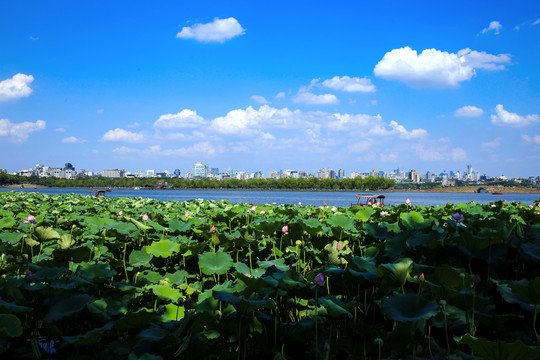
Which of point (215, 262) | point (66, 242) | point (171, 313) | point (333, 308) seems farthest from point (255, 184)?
point (333, 308)

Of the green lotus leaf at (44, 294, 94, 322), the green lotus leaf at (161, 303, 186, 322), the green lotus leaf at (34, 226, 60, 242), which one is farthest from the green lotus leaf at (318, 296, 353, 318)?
the green lotus leaf at (34, 226, 60, 242)

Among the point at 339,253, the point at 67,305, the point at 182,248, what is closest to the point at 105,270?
the point at 67,305

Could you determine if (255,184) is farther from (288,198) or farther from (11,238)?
(11,238)

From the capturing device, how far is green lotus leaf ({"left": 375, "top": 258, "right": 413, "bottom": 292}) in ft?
6.21

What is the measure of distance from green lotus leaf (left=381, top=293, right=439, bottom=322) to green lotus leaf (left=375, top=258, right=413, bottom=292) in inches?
7.5

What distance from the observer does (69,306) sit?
1.83 m

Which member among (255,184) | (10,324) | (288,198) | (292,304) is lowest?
(288,198)

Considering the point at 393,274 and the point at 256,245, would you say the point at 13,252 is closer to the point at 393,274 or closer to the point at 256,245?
the point at 256,245

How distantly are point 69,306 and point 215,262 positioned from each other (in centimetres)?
97

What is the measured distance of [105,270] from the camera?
7.78ft

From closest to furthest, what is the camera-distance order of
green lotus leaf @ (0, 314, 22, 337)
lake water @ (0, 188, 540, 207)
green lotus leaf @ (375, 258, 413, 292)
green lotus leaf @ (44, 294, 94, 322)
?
green lotus leaf @ (0, 314, 22, 337) → green lotus leaf @ (44, 294, 94, 322) → green lotus leaf @ (375, 258, 413, 292) → lake water @ (0, 188, 540, 207)

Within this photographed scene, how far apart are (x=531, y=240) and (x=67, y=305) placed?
3.06 meters

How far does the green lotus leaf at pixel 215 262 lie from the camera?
8.13 feet

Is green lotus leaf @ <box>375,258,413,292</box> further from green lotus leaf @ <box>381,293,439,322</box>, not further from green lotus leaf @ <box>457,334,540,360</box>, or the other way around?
green lotus leaf @ <box>457,334,540,360</box>
